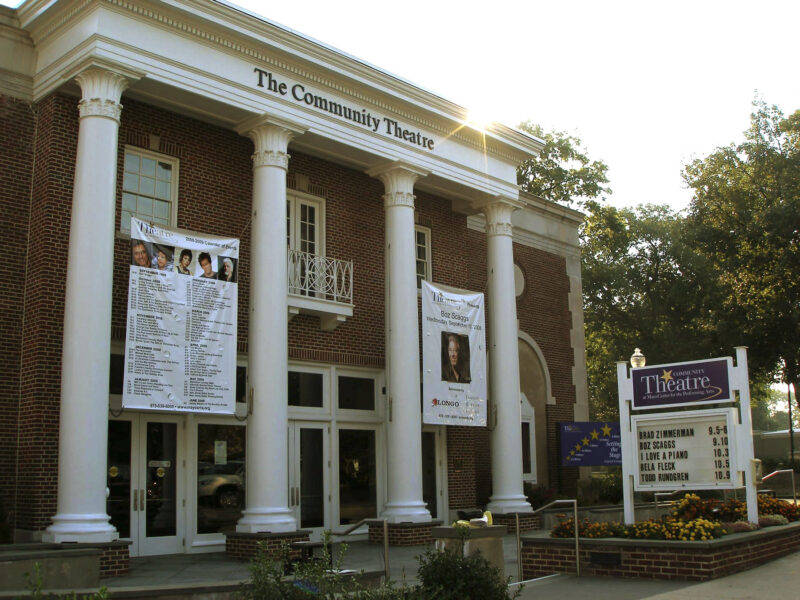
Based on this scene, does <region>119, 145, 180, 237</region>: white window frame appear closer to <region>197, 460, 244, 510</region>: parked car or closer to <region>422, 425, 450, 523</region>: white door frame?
<region>197, 460, 244, 510</region>: parked car

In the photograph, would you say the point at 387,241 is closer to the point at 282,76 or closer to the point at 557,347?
the point at 282,76

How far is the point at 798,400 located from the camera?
35.4 meters

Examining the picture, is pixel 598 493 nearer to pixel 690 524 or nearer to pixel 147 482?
pixel 690 524

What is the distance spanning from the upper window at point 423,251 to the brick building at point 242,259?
0.23 feet

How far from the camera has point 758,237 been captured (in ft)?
112

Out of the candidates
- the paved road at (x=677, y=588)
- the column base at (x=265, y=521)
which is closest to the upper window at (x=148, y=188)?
the column base at (x=265, y=521)

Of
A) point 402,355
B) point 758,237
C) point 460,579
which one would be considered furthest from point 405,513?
point 758,237

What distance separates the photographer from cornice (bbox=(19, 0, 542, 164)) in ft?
46.4

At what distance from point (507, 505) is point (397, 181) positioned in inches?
301

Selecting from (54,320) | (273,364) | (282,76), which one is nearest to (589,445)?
(273,364)

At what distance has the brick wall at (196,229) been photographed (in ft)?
44.6

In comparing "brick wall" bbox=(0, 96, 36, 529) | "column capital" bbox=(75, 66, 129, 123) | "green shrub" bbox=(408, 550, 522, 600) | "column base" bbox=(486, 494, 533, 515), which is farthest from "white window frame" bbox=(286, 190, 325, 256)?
"green shrub" bbox=(408, 550, 522, 600)

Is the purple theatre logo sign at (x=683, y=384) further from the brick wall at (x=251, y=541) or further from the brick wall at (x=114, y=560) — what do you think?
the brick wall at (x=114, y=560)

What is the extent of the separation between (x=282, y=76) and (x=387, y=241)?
4.11 m
